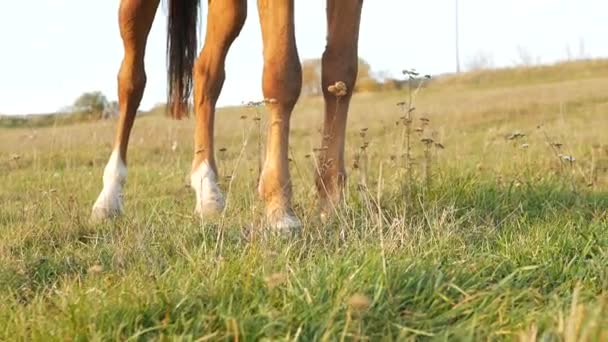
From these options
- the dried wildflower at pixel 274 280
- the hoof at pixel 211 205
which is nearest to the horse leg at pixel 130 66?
the hoof at pixel 211 205

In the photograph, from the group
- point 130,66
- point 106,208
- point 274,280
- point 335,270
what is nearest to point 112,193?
point 106,208

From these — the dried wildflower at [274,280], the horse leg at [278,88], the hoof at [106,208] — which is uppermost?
the horse leg at [278,88]

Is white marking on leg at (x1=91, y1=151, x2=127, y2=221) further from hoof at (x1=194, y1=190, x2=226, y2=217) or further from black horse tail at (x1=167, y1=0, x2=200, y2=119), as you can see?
black horse tail at (x1=167, y1=0, x2=200, y2=119)

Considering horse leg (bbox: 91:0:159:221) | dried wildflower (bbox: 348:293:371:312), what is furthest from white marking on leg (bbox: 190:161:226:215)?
dried wildflower (bbox: 348:293:371:312)

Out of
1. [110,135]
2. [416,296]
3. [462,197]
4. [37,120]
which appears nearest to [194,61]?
[462,197]

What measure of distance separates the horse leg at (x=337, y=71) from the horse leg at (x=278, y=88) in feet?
1.05

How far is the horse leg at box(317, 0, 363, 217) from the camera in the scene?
11.4ft

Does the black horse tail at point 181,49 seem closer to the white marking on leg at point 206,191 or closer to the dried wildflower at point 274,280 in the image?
the white marking on leg at point 206,191

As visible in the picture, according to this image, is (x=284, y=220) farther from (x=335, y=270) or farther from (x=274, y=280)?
(x=274, y=280)

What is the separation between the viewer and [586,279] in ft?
6.95

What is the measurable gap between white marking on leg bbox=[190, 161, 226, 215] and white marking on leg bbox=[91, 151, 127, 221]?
438 millimetres

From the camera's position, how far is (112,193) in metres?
4.56

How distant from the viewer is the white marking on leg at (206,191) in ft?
12.9

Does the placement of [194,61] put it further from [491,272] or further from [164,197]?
[491,272]
